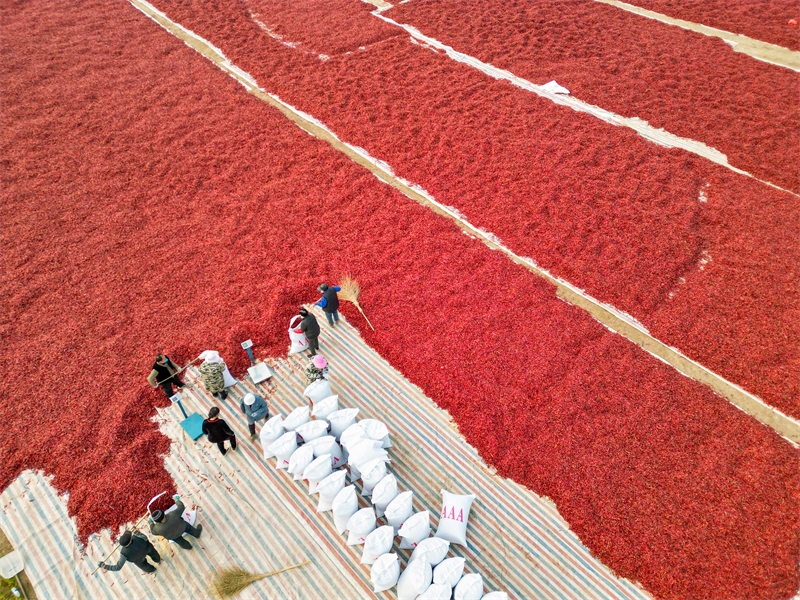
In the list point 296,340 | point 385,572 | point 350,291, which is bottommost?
point 385,572

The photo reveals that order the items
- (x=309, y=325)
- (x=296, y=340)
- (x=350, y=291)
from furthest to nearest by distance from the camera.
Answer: (x=350, y=291) < (x=296, y=340) < (x=309, y=325)

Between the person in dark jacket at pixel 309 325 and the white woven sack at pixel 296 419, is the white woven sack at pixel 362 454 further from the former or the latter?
the person in dark jacket at pixel 309 325

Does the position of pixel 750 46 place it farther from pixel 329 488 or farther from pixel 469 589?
pixel 329 488

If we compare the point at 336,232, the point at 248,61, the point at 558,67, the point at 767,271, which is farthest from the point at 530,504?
the point at 248,61

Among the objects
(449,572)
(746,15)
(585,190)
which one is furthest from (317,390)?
(746,15)

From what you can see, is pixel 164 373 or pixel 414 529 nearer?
pixel 414 529

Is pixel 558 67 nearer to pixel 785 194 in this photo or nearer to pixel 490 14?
pixel 490 14
